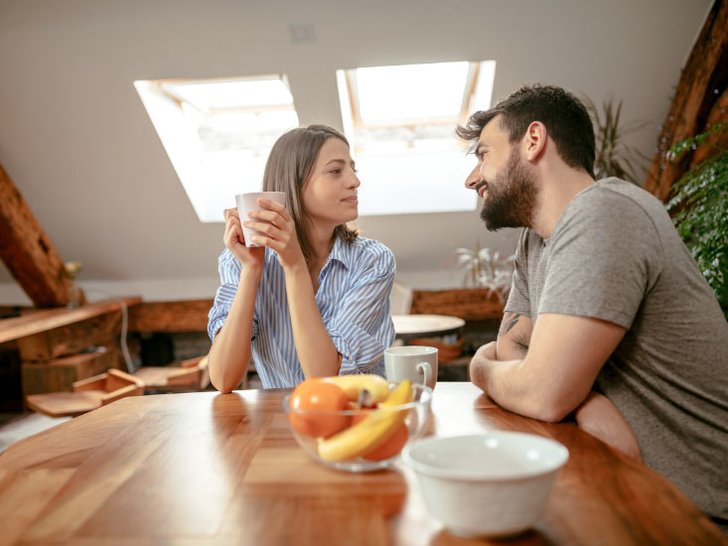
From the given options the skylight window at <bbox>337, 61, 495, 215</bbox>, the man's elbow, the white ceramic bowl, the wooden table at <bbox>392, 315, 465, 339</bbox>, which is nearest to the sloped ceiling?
the skylight window at <bbox>337, 61, 495, 215</bbox>

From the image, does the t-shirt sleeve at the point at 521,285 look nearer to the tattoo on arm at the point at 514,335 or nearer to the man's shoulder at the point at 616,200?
the tattoo on arm at the point at 514,335

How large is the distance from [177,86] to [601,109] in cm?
243

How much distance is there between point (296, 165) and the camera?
72.9 inches

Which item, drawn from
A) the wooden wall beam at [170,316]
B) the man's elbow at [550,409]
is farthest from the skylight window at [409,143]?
the man's elbow at [550,409]

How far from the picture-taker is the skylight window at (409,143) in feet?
13.5

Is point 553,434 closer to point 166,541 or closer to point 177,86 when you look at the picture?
point 166,541

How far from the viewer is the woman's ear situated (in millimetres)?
1530

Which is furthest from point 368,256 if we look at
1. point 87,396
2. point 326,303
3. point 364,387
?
point 87,396

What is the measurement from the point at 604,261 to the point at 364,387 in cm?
52

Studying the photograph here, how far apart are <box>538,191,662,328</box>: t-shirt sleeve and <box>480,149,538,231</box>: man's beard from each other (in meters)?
0.31

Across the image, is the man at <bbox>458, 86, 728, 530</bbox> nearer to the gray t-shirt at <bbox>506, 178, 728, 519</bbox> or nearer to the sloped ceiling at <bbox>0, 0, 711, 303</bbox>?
the gray t-shirt at <bbox>506, 178, 728, 519</bbox>

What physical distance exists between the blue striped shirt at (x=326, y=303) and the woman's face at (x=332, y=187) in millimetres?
102

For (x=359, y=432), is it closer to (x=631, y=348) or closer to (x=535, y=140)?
(x=631, y=348)

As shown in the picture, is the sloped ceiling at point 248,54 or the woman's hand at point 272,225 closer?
the woman's hand at point 272,225
